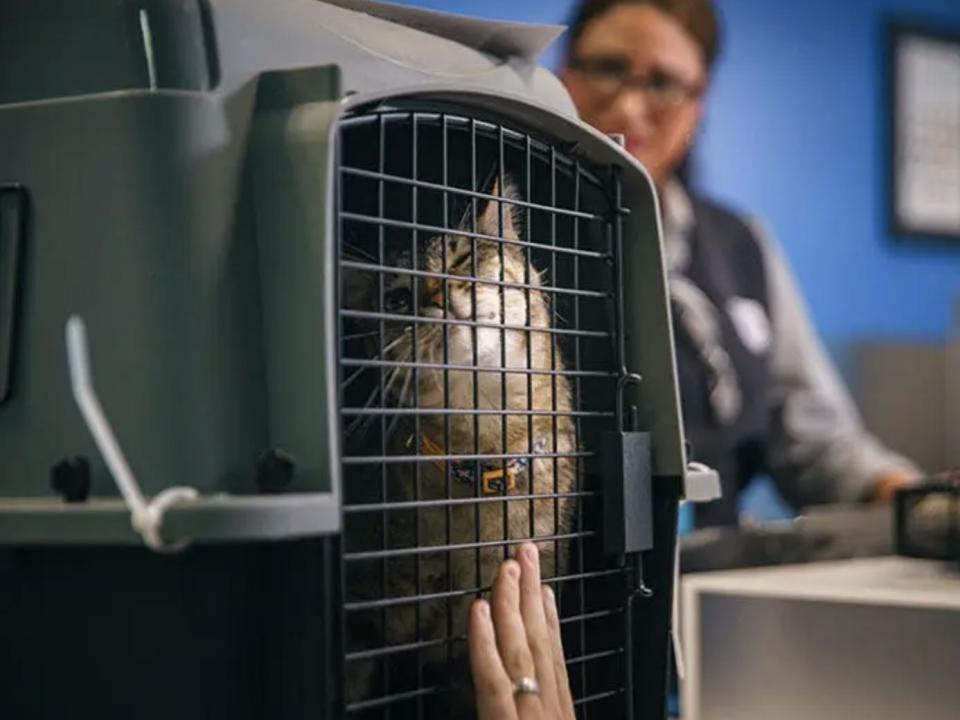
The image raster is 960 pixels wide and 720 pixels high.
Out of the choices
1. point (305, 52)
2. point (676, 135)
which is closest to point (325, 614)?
point (305, 52)

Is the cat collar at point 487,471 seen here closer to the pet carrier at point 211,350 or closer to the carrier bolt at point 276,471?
the pet carrier at point 211,350

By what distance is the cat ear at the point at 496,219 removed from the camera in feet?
3.54

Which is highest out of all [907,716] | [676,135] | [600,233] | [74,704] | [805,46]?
[805,46]

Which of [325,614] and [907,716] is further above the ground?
[325,614]

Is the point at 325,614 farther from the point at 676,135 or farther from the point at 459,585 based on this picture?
the point at 676,135

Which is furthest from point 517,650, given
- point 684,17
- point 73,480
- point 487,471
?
point 684,17

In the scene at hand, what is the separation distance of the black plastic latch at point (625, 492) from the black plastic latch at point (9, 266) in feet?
1.55

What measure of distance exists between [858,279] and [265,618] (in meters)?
1.82

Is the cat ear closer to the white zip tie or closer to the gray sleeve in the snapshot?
the white zip tie

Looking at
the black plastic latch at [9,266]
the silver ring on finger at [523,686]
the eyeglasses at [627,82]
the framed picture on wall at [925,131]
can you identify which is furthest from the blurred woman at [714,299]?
the black plastic latch at [9,266]

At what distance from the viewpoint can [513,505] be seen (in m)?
Result: 1.13

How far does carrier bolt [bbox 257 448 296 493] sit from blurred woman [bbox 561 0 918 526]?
3.99ft

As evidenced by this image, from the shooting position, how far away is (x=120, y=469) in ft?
2.53

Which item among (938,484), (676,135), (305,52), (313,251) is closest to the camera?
(313,251)
